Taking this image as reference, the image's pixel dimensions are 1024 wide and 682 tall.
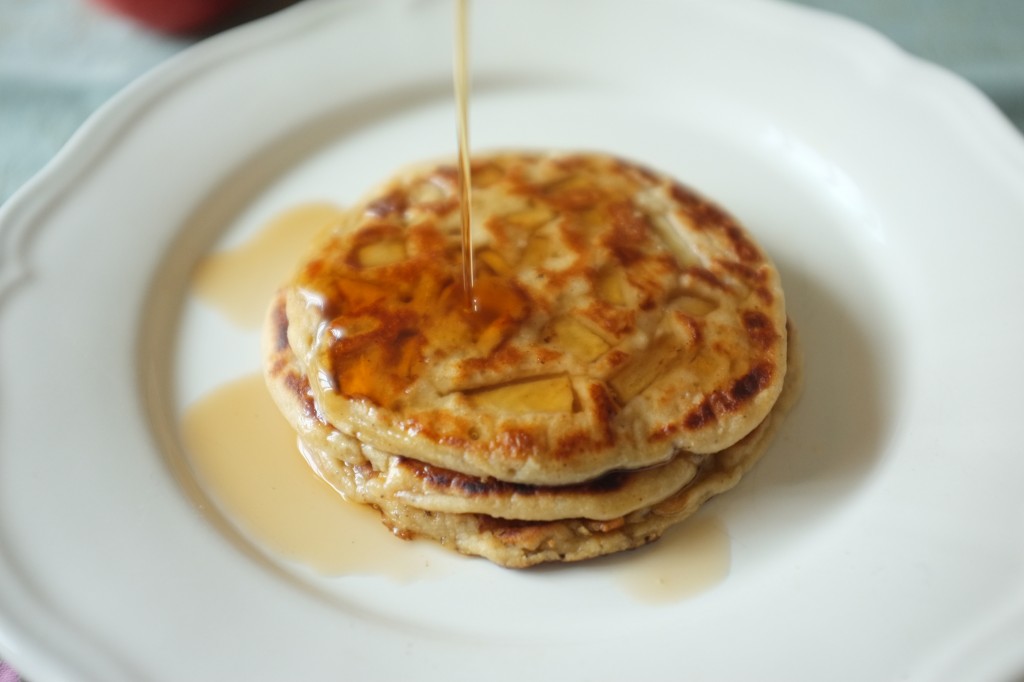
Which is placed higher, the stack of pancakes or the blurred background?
the blurred background

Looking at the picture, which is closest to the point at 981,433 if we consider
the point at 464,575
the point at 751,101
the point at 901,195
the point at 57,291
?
the point at 901,195

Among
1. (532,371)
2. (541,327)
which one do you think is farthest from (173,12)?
(532,371)

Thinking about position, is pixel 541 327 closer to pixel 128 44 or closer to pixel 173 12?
pixel 173 12

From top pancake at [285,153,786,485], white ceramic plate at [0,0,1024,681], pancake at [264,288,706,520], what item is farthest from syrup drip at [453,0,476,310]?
white ceramic plate at [0,0,1024,681]

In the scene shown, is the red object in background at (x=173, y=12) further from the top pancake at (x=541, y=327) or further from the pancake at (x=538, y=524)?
the pancake at (x=538, y=524)

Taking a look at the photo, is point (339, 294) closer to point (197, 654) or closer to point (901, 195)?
point (197, 654)

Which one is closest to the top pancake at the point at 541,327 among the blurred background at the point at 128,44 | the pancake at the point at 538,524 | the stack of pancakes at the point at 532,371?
the stack of pancakes at the point at 532,371

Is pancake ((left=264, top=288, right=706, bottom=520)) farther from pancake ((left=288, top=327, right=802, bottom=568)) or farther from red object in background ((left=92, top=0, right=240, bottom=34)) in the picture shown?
red object in background ((left=92, top=0, right=240, bottom=34))
